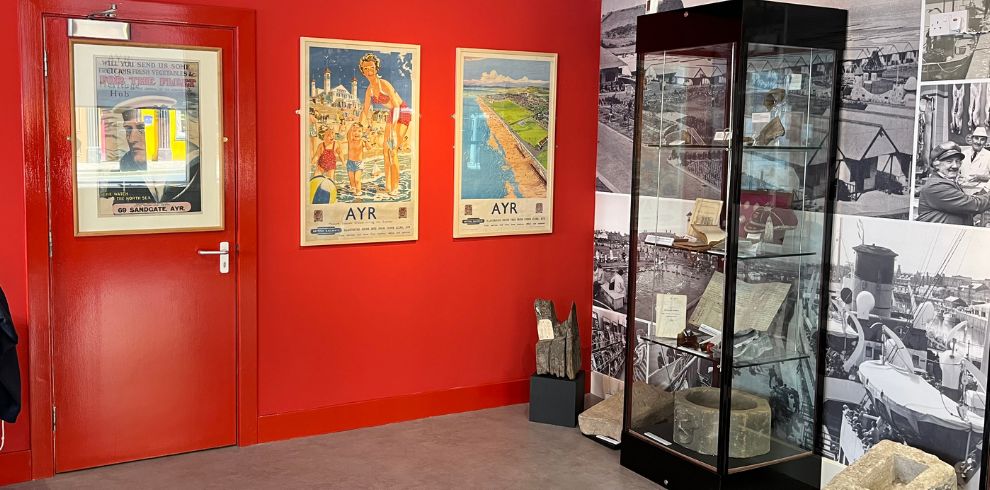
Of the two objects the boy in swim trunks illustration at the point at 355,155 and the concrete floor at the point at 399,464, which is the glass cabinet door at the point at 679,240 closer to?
the concrete floor at the point at 399,464

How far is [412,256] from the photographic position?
5273mm

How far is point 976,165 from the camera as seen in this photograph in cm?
365

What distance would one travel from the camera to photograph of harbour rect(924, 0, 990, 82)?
3.58 metres

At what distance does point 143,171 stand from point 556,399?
2.56 m

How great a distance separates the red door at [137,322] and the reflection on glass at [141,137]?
7 cm

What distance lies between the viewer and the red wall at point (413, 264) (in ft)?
15.7

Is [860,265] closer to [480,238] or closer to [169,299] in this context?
[480,238]

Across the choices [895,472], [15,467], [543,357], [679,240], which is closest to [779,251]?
[679,240]

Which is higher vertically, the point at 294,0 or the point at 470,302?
the point at 294,0

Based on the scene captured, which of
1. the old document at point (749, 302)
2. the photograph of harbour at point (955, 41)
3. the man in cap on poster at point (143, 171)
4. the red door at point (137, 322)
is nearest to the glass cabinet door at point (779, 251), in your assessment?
the old document at point (749, 302)

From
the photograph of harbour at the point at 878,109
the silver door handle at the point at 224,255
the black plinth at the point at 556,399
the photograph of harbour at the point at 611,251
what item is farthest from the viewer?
the photograph of harbour at the point at 611,251

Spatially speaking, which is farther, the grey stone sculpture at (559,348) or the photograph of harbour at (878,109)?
the grey stone sculpture at (559,348)

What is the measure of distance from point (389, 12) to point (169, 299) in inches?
75.6

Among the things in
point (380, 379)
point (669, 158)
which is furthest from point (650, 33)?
point (380, 379)
